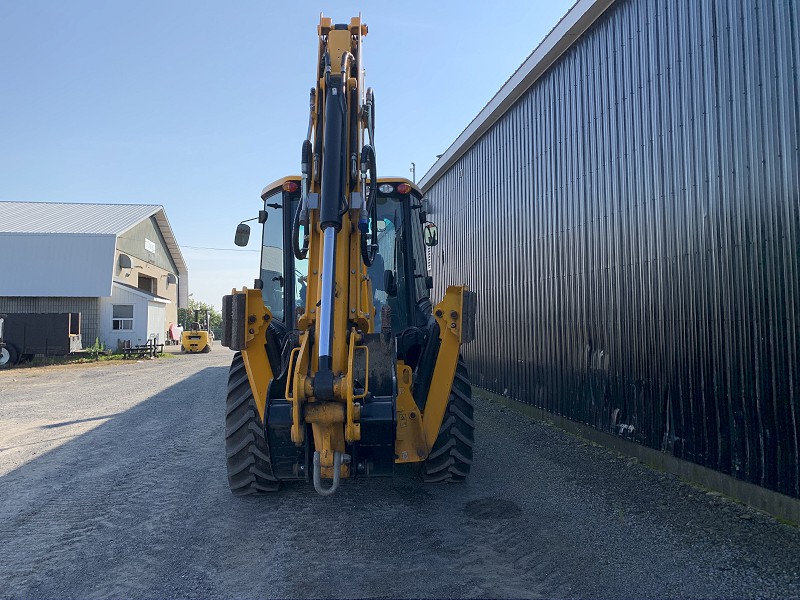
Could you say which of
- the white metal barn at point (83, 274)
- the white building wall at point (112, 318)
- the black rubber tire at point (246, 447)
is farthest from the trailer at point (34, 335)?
the black rubber tire at point (246, 447)

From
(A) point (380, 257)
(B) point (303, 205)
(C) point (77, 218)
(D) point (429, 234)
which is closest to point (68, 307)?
(C) point (77, 218)

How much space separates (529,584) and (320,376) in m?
1.86

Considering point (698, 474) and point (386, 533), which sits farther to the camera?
point (698, 474)

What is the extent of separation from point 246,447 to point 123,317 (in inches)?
1080

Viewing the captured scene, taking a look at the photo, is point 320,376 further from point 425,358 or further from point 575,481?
point 575,481

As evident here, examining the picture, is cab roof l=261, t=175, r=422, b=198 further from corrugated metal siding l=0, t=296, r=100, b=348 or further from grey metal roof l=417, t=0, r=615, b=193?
corrugated metal siding l=0, t=296, r=100, b=348

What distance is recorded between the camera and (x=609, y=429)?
7109 mm

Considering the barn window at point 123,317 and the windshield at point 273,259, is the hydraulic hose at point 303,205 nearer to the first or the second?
the windshield at point 273,259

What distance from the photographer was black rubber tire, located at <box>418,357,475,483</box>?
17.2 feet

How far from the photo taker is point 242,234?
243 inches

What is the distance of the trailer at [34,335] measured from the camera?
21.9 meters

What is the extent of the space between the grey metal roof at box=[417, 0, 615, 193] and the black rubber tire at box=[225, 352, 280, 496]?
6.28m

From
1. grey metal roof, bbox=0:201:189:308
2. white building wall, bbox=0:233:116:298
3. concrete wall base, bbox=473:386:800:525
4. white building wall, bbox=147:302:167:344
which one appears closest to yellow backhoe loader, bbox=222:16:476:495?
concrete wall base, bbox=473:386:800:525

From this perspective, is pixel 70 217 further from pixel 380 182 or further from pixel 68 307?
pixel 380 182
